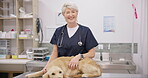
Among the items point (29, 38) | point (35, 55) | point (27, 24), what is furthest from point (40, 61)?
point (27, 24)

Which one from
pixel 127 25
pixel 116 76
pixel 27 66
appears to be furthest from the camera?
pixel 127 25

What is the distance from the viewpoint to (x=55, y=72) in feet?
3.98

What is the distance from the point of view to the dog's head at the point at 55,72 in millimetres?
1199

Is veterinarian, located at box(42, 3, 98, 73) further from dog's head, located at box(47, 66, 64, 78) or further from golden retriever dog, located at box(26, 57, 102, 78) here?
dog's head, located at box(47, 66, 64, 78)

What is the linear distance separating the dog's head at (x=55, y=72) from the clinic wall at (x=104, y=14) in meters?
2.11

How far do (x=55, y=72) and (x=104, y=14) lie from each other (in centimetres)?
227

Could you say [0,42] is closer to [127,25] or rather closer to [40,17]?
[40,17]

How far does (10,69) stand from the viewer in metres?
3.60

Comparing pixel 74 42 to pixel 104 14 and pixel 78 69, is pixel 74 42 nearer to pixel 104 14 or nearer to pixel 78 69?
pixel 78 69

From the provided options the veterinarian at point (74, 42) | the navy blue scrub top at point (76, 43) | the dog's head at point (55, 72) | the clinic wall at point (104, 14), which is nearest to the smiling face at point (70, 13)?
the veterinarian at point (74, 42)

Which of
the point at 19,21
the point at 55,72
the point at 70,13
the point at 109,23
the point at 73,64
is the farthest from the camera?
the point at 19,21

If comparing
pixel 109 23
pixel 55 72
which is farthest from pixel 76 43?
pixel 109 23

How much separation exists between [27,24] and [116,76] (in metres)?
2.64

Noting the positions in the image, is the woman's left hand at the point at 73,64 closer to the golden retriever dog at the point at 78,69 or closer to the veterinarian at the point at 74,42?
the golden retriever dog at the point at 78,69
